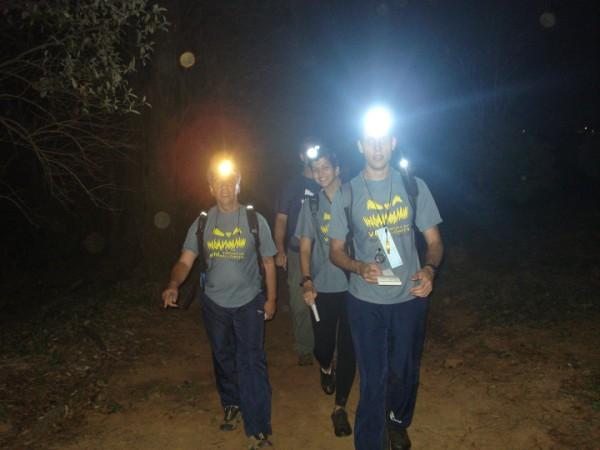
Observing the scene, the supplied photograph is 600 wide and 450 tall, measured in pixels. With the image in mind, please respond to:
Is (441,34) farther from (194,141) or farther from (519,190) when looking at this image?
(194,141)

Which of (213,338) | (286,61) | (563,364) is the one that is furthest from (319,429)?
(286,61)

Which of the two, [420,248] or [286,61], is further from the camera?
[286,61]

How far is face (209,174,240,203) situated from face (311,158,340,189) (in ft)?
3.15

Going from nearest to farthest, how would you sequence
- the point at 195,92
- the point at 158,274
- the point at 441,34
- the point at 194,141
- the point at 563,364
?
the point at 563,364 → the point at 158,274 → the point at 195,92 → the point at 194,141 → the point at 441,34

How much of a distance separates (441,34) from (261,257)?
65.0 ft

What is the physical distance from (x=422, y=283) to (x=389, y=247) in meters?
0.32

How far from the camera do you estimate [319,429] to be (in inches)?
185

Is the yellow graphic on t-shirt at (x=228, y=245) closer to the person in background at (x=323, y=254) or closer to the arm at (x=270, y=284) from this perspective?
the arm at (x=270, y=284)

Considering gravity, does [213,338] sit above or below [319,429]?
above

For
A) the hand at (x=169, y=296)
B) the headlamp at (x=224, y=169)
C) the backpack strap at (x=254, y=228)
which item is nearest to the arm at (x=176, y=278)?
the hand at (x=169, y=296)

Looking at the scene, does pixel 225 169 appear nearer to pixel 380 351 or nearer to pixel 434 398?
pixel 380 351


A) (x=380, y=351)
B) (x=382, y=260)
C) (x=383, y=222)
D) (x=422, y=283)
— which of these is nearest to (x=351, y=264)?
(x=382, y=260)

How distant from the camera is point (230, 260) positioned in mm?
4195

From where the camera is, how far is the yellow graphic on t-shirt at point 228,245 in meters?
4.20
